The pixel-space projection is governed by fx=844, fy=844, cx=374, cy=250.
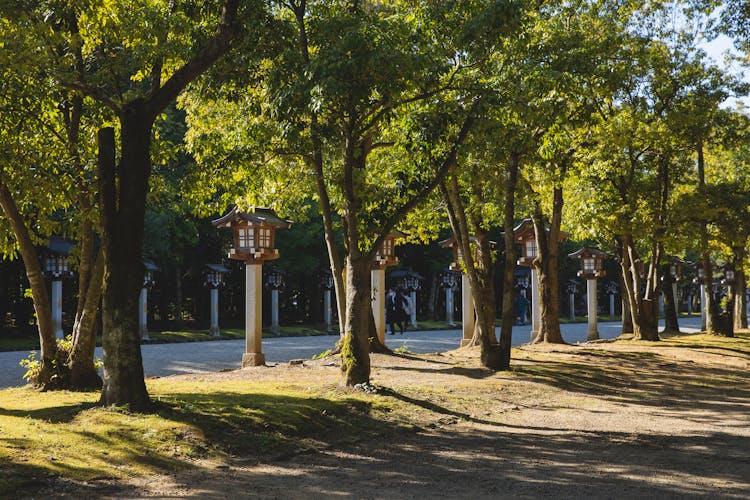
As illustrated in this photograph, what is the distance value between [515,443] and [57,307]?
20.9 m

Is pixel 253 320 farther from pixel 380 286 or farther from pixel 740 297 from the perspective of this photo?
pixel 740 297

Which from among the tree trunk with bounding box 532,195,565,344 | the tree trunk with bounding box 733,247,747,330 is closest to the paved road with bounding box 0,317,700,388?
the tree trunk with bounding box 532,195,565,344

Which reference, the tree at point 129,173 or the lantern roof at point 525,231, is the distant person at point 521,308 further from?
the tree at point 129,173

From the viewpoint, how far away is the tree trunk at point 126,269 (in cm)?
889

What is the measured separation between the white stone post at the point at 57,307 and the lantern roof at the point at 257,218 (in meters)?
10.6

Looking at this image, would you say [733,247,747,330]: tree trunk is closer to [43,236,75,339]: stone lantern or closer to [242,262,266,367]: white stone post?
[242,262,266,367]: white stone post

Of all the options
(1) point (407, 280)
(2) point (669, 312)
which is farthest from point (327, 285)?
(2) point (669, 312)

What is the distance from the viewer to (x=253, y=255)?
17.2 meters

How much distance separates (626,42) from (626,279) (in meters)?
8.30

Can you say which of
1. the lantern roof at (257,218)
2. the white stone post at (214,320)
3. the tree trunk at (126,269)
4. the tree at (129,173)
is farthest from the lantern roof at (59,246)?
the tree trunk at (126,269)

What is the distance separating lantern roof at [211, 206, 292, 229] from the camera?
17297mm

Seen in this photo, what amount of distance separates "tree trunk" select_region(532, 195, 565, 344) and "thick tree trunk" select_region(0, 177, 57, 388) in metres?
12.8

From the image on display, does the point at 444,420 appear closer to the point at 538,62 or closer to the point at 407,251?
the point at 538,62

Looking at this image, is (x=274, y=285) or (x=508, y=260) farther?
(x=274, y=285)
